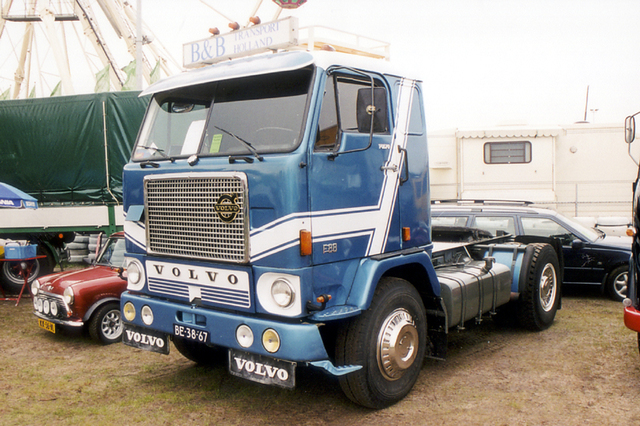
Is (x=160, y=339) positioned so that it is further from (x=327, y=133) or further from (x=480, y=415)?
(x=480, y=415)

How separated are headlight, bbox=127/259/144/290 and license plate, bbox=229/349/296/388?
117 cm

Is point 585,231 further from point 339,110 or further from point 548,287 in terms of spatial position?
point 339,110

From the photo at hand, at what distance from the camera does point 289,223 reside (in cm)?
378

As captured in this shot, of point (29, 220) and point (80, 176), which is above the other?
point (80, 176)

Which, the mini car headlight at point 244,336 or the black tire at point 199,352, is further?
the black tire at point 199,352

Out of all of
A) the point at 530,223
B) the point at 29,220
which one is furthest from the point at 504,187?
the point at 29,220

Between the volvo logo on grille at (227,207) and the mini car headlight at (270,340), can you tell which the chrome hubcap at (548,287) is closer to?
the mini car headlight at (270,340)

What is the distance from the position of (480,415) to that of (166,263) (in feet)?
9.26

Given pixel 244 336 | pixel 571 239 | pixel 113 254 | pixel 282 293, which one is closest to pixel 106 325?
pixel 113 254

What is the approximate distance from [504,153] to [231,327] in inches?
461

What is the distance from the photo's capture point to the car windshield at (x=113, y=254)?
7545 millimetres

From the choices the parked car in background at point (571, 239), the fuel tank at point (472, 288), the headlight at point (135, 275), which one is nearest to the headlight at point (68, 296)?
the headlight at point (135, 275)

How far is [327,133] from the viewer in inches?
159

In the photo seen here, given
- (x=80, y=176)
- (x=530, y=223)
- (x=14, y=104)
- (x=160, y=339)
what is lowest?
(x=160, y=339)
